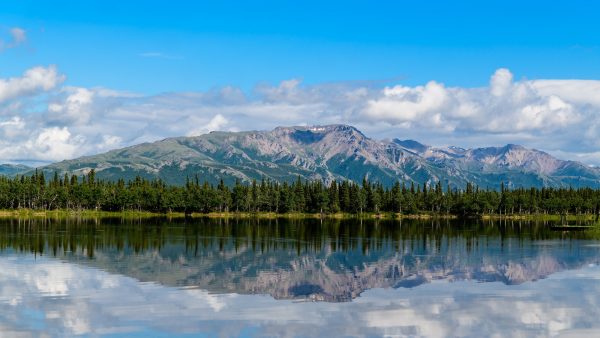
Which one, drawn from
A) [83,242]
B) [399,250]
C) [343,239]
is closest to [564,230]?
[343,239]

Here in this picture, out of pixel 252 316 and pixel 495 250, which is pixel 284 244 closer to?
pixel 495 250

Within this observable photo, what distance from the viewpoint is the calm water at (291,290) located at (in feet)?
139

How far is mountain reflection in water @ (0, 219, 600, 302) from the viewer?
205ft

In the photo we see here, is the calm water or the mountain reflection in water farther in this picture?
the mountain reflection in water

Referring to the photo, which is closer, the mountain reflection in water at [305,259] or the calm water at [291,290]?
the calm water at [291,290]

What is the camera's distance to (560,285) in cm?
6331

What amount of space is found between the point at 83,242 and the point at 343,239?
152 feet

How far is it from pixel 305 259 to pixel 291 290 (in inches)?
1049

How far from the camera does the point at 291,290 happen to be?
58.2 meters

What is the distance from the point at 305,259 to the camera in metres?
84.8

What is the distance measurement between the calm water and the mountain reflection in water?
0.20 m

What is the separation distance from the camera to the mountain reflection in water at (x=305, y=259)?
62.6 meters

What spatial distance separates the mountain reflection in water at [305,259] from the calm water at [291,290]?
0.20m

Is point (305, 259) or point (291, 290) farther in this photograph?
point (305, 259)
